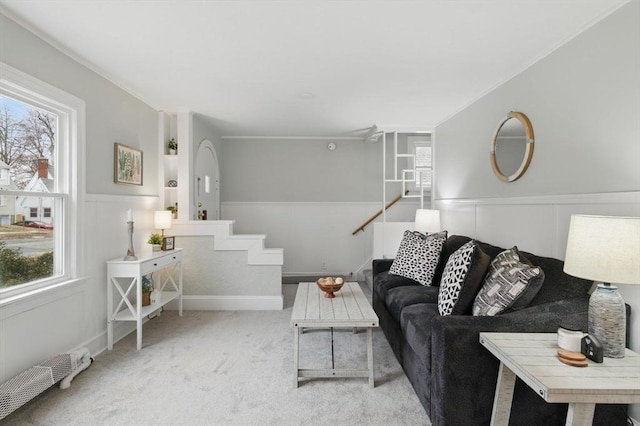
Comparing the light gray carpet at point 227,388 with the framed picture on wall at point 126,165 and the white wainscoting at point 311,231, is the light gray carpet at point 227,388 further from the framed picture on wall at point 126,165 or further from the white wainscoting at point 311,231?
the white wainscoting at point 311,231

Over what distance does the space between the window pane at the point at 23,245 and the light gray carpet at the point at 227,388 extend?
2.59ft

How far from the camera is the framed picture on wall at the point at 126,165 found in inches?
123

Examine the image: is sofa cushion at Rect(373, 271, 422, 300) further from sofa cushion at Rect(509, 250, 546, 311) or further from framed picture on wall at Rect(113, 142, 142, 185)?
framed picture on wall at Rect(113, 142, 142, 185)

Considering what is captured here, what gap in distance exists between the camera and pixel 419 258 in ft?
10.9

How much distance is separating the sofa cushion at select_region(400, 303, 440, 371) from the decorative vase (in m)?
0.80

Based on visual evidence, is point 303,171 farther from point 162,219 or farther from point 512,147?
point 512,147

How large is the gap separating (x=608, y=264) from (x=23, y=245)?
129 inches

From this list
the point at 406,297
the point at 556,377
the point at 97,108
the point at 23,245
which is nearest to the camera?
the point at 556,377

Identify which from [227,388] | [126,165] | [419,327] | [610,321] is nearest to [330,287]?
[419,327]

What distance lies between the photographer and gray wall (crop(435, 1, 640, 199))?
5.93 ft

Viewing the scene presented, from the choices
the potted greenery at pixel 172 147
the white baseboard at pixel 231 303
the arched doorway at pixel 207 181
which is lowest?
the white baseboard at pixel 231 303

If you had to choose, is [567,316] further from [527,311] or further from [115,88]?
[115,88]

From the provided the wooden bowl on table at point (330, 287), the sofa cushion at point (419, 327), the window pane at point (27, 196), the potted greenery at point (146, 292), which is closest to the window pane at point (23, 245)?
the window pane at point (27, 196)

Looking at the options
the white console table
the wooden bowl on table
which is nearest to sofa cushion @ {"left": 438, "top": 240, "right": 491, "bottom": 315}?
the wooden bowl on table
